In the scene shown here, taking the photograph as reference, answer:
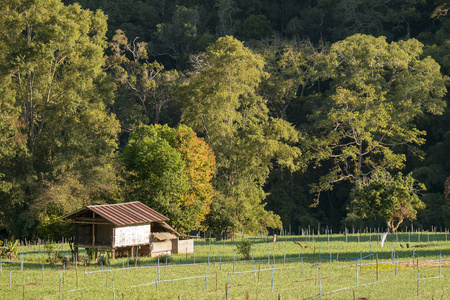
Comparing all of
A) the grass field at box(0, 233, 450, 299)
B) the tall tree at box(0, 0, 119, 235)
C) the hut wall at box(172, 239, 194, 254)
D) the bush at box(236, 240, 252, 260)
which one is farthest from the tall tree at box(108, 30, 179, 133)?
the bush at box(236, 240, 252, 260)

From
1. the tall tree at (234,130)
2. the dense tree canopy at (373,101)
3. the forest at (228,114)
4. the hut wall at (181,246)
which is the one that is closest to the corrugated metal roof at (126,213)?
the hut wall at (181,246)

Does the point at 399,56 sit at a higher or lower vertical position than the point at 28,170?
higher

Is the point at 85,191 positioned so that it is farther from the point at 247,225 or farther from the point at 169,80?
the point at 169,80

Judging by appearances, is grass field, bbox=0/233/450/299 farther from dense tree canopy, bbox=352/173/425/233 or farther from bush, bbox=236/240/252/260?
dense tree canopy, bbox=352/173/425/233

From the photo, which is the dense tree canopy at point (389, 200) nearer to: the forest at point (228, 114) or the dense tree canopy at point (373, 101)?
the forest at point (228, 114)

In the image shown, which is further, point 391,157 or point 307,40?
point 307,40

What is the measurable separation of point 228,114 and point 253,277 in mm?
33548

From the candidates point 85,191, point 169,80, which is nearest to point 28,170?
point 85,191

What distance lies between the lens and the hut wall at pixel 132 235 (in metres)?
46.4

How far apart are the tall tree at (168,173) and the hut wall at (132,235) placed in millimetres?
8184

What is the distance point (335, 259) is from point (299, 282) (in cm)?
1012

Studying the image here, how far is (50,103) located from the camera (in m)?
63.8

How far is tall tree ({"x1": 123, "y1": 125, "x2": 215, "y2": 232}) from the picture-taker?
56844 mm

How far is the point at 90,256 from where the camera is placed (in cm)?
4588
